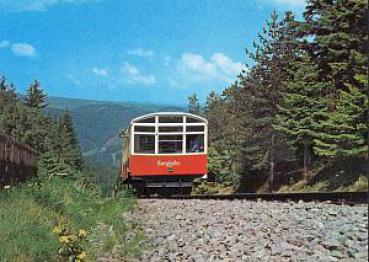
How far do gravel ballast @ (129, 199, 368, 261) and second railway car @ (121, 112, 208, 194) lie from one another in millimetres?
6147

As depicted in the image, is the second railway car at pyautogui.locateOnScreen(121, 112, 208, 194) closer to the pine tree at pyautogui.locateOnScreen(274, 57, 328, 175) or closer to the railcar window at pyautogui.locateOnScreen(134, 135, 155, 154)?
the railcar window at pyautogui.locateOnScreen(134, 135, 155, 154)

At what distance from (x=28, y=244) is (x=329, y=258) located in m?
3.08

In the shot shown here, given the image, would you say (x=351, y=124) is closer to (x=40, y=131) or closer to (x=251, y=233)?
(x=251, y=233)

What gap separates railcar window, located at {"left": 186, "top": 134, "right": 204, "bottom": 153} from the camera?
1526 cm

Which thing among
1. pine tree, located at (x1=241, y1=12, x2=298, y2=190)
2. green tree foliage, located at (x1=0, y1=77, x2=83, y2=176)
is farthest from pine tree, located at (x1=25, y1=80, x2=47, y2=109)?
pine tree, located at (x1=241, y1=12, x2=298, y2=190)

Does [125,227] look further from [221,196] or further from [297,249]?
[221,196]

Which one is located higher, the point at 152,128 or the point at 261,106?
the point at 261,106

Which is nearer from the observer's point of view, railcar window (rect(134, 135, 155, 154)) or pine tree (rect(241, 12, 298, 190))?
railcar window (rect(134, 135, 155, 154))

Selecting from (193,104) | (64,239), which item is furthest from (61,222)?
(193,104)

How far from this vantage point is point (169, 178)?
15.5m

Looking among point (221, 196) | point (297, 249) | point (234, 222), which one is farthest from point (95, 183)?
point (297, 249)

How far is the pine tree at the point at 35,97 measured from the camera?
3629 inches

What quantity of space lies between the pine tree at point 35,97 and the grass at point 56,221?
8507 centimetres

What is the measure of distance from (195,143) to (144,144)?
4.58 ft
